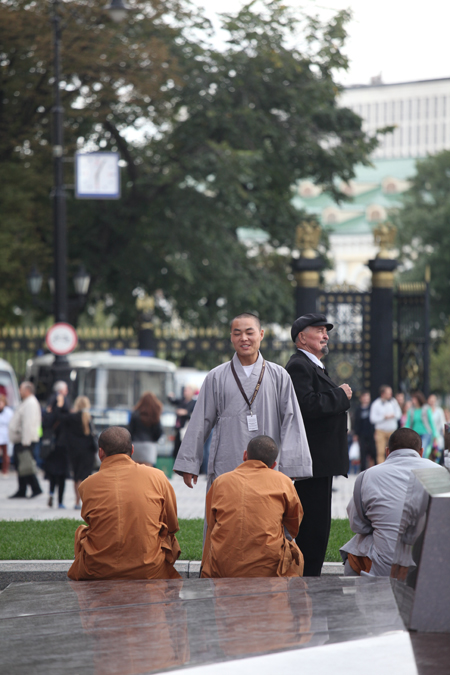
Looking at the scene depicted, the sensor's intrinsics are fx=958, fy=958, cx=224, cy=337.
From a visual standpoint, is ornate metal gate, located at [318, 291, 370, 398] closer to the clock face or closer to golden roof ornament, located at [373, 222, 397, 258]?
golden roof ornament, located at [373, 222, 397, 258]

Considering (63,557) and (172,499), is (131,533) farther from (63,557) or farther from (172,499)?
(63,557)

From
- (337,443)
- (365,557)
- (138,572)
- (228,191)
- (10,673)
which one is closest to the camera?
(10,673)

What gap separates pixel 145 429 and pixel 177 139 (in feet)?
41.4

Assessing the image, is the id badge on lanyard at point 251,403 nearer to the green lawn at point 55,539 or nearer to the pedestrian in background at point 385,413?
the green lawn at point 55,539

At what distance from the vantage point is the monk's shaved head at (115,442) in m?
5.19

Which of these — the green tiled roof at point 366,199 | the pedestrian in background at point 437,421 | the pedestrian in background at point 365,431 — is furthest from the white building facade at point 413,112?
the pedestrian in background at point 437,421

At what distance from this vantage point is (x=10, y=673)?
8.41 ft

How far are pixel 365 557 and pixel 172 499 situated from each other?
1.14m

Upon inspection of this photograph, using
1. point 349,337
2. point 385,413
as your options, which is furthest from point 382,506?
point 349,337

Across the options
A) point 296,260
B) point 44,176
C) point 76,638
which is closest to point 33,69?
point 44,176

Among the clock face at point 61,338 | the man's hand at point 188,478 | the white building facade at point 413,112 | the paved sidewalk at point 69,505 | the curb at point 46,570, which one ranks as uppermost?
the white building facade at point 413,112

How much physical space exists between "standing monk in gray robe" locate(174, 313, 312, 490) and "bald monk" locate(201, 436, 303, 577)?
2.12 feet

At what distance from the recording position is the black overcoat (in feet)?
19.2

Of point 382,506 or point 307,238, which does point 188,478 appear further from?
point 307,238
